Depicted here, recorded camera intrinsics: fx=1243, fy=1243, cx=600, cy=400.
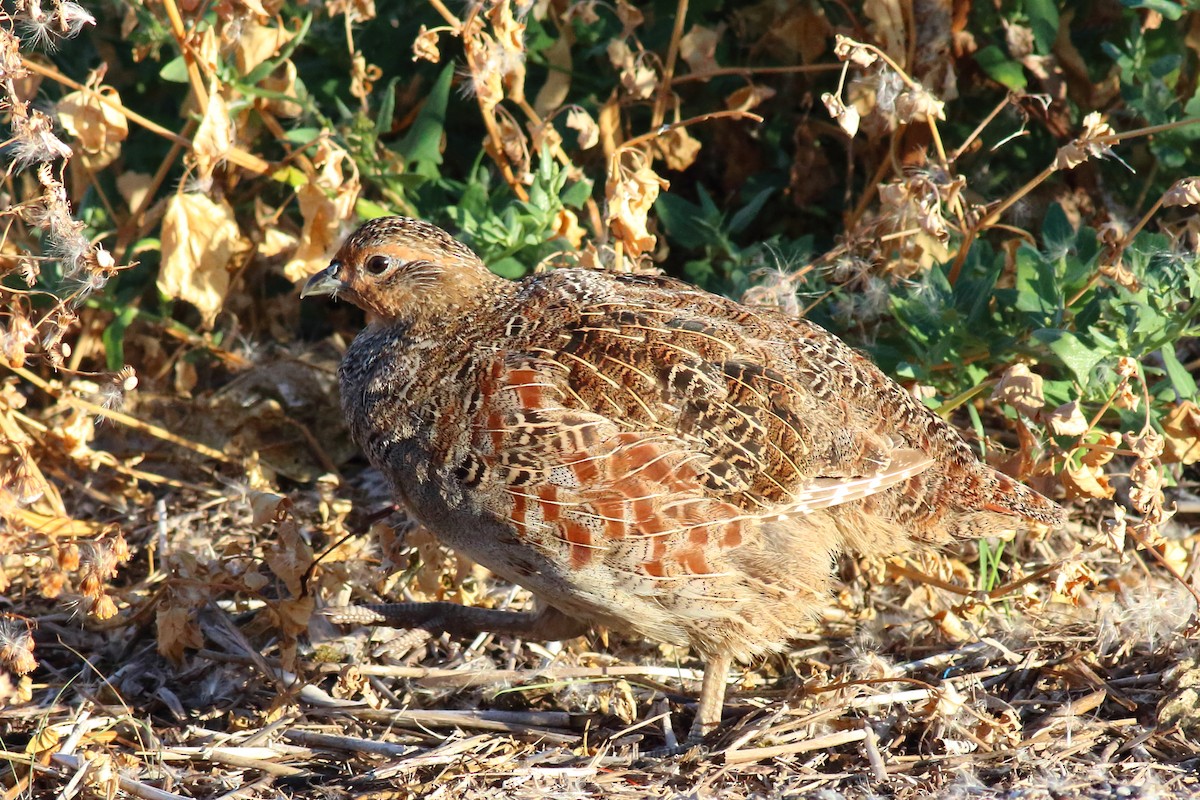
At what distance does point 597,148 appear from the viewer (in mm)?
5812

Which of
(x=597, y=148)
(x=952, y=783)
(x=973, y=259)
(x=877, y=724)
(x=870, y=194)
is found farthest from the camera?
(x=597, y=148)

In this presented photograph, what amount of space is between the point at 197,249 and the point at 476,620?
1950 mm

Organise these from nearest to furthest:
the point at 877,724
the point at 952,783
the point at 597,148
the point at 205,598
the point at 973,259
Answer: the point at 952,783
the point at 877,724
the point at 205,598
the point at 973,259
the point at 597,148

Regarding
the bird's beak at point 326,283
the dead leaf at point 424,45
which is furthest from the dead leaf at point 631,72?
the bird's beak at point 326,283

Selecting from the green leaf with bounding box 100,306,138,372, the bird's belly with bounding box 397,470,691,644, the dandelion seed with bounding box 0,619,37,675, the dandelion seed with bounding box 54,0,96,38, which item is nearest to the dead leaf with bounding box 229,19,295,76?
the dandelion seed with bounding box 54,0,96,38

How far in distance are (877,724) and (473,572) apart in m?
1.80

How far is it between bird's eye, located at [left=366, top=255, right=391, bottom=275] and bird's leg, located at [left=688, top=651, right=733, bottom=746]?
177cm

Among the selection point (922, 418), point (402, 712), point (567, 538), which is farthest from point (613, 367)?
point (402, 712)

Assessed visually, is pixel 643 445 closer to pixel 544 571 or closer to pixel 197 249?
pixel 544 571

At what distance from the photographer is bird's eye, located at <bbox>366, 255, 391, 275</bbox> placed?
4402mm

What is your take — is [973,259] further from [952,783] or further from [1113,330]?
[952,783]

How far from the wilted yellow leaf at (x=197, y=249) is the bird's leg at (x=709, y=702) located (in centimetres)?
260

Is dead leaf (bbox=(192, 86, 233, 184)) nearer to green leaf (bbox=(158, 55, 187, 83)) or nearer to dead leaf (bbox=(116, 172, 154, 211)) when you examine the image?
green leaf (bbox=(158, 55, 187, 83))

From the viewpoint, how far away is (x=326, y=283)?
4.45m
